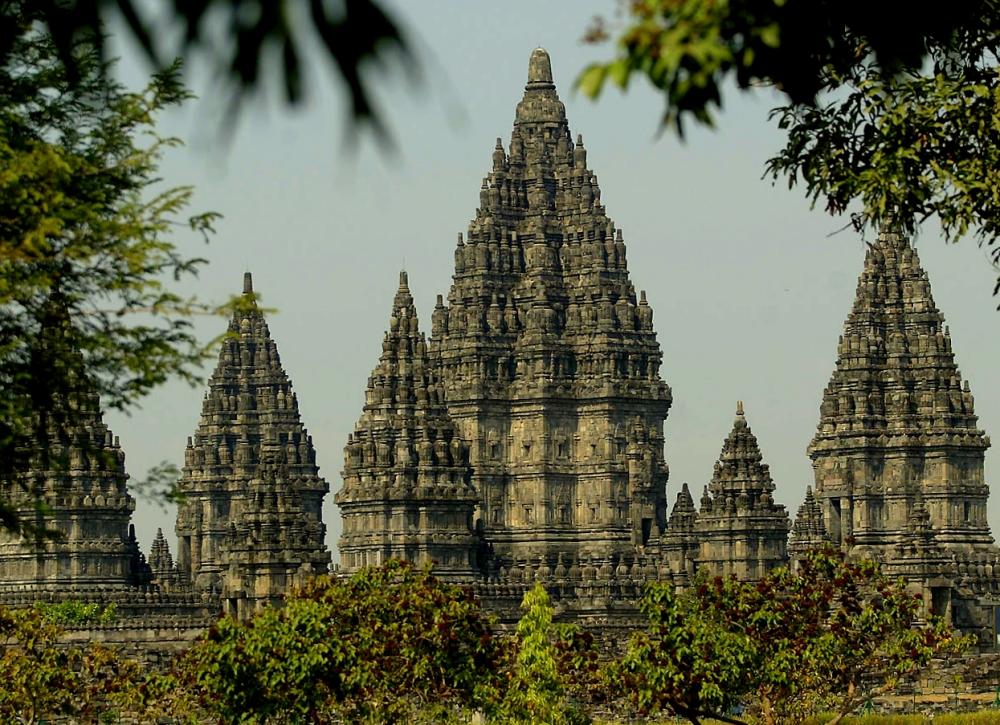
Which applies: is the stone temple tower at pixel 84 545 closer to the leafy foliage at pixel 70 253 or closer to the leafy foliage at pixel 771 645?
the leafy foliage at pixel 771 645

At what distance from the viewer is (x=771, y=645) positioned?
243 ft

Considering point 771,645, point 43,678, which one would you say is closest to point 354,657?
point 43,678

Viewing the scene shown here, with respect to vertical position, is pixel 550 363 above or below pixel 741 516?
above

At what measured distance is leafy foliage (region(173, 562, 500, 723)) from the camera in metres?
65.3

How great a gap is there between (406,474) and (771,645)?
55.1m

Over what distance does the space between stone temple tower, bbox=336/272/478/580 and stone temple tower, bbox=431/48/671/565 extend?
5375 mm

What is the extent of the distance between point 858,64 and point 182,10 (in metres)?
20.0

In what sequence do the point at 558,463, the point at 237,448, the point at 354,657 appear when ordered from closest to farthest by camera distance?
1. the point at 354,657
2. the point at 558,463
3. the point at 237,448

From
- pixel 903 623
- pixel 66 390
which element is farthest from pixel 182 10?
pixel 903 623

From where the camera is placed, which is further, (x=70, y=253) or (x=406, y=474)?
(x=406, y=474)

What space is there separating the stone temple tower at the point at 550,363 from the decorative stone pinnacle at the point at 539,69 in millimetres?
177

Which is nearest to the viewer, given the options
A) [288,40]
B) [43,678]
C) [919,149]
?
[288,40]

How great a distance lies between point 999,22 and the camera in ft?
103

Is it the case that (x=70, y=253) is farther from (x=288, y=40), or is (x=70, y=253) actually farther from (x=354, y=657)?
(x=354, y=657)
